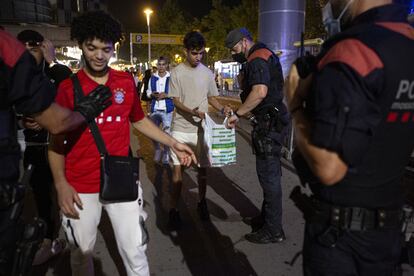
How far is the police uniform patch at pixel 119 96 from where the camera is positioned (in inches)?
94.9

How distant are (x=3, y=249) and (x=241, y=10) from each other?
29.6 meters

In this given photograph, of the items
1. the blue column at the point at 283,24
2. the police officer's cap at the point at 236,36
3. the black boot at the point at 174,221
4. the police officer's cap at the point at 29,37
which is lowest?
the black boot at the point at 174,221

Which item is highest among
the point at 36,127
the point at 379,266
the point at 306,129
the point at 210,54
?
the point at 210,54

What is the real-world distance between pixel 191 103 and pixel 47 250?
7.13 feet

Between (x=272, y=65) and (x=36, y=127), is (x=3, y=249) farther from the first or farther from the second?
(x=272, y=65)

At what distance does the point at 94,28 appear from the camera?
234 cm

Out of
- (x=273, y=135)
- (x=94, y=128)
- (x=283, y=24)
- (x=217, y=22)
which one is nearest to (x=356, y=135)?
(x=94, y=128)

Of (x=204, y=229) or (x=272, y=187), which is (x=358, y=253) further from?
(x=204, y=229)

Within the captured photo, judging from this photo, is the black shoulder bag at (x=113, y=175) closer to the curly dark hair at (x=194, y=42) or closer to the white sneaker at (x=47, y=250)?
the white sneaker at (x=47, y=250)

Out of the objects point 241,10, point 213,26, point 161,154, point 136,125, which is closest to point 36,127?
point 136,125

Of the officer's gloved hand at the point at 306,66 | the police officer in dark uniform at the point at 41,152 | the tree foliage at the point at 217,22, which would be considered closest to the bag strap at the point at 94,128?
the police officer in dark uniform at the point at 41,152

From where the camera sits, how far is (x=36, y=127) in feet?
10.2

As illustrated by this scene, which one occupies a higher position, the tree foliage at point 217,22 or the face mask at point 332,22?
the tree foliage at point 217,22

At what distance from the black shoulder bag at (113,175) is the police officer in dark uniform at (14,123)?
0.48 meters
